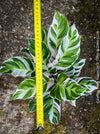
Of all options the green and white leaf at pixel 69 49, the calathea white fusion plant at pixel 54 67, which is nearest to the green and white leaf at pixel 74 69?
the calathea white fusion plant at pixel 54 67

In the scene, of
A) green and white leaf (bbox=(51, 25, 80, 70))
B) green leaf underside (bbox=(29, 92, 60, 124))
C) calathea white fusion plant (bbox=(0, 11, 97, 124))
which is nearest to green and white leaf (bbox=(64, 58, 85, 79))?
calathea white fusion plant (bbox=(0, 11, 97, 124))

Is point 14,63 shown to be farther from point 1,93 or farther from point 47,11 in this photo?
point 47,11

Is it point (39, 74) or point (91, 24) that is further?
point (91, 24)

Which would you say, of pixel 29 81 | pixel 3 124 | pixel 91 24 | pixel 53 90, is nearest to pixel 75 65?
pixel 53 90

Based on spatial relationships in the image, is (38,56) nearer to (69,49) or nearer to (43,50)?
(43,50)

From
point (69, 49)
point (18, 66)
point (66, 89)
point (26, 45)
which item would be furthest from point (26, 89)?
point (26, 45)

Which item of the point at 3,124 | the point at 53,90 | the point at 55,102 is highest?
the point at 53,90
